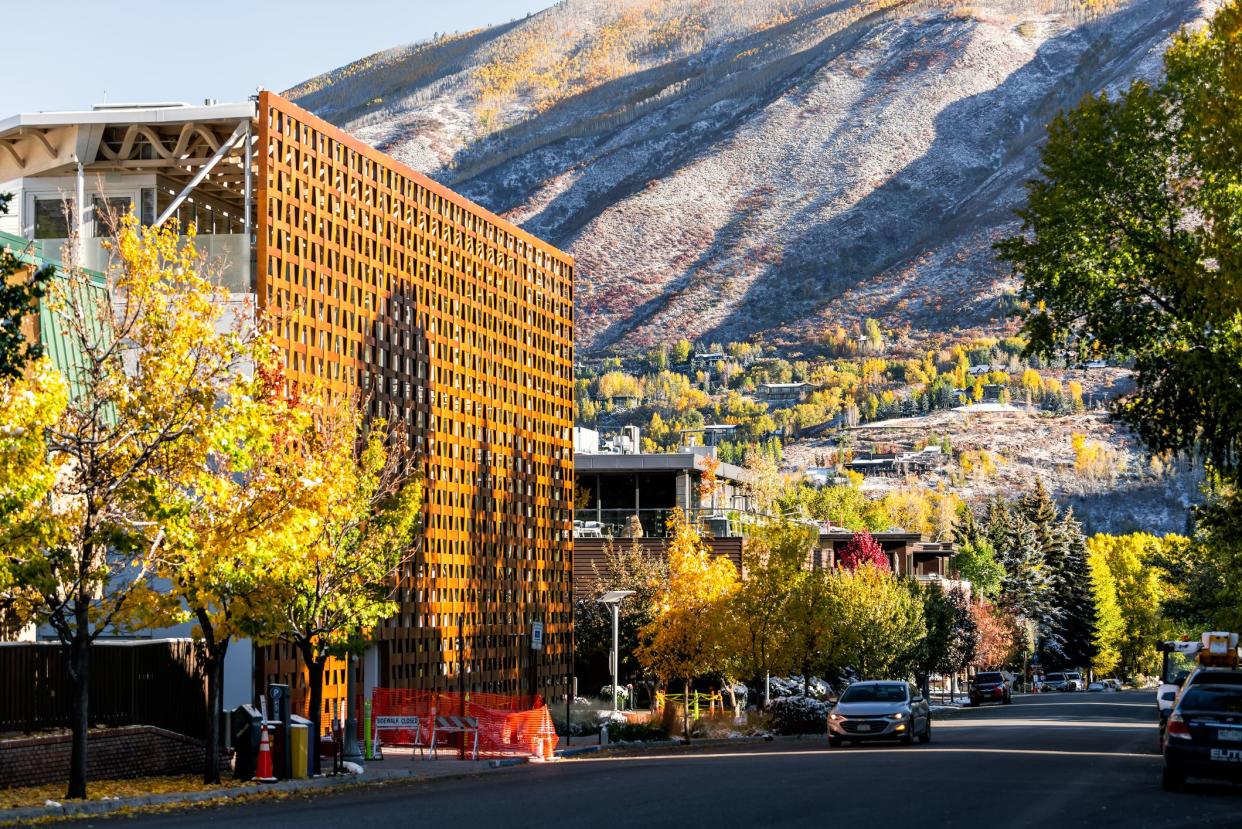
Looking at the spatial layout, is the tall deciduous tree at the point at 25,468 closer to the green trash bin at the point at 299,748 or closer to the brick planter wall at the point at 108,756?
the brick planter wall at the point at 108,756

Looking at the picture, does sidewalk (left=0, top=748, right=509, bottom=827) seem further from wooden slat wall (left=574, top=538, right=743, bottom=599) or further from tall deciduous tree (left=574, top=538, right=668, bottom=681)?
wooden slat wall (left=574, top=538, right=743, bottom=599)

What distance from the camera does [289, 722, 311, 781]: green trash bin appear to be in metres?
31.6

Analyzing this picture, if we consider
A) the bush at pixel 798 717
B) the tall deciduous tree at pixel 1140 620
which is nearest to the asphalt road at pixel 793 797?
the bush at pixel 798 717

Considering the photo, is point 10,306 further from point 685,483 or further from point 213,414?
point 685,483

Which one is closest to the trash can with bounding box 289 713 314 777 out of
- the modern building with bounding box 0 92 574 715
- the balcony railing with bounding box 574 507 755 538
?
the modern building with bounding box 0 92 574 715

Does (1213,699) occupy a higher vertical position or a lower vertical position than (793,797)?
higher

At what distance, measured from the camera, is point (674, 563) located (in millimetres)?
60188

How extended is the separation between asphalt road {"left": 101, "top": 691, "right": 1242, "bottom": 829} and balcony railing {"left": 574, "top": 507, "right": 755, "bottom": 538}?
135 feet

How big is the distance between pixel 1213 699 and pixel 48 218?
111 feet

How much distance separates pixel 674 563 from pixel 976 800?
36.4m

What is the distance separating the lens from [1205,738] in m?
26.2

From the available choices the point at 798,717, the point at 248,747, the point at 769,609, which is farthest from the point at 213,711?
the point at 769,609

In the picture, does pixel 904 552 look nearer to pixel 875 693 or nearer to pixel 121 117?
pixel 875 693

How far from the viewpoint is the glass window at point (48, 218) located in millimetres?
47250
